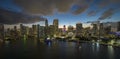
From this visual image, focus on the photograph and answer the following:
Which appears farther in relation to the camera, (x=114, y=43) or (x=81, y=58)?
(x=114, y=43)

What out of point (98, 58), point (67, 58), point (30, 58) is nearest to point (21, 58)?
point (30, 58)

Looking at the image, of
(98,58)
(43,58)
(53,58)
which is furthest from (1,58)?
(98,58)

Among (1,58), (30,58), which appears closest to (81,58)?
(30,58)

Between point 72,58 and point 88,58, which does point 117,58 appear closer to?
point 88,58

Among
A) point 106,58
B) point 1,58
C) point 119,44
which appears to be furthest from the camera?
point 119,44

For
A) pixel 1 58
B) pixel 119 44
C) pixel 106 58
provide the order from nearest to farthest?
pixel 1 58, pixel 106 58, pixel 119 44

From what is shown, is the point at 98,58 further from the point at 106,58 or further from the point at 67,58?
the point at 67,58

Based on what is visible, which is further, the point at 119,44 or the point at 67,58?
the point at 119,44
